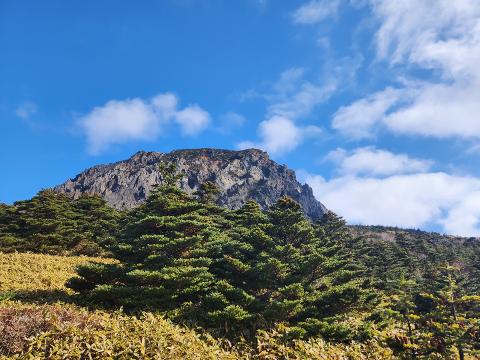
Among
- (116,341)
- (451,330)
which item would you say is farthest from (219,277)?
(451,330)

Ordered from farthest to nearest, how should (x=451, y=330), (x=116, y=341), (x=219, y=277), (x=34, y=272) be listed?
(x=34, y=272)
(x=219, y=277)
(x=451, y=330)
(x=116, y=341)

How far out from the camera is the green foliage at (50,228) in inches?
1478

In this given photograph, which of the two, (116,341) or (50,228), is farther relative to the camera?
(50,228)

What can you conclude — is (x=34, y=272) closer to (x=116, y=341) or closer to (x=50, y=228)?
(x=50, y=228)

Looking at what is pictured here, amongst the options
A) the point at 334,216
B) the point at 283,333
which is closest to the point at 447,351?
the point at 283,333

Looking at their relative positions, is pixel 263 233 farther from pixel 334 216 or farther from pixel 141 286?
pixel 334 216

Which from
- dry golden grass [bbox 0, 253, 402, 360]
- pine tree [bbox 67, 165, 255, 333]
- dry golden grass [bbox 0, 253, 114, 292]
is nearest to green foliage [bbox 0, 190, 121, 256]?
dry golden grass [bbox 0, 253, 114, 292]

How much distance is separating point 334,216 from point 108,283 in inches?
1528

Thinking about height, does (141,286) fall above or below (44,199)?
below

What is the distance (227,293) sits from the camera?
65.9ft

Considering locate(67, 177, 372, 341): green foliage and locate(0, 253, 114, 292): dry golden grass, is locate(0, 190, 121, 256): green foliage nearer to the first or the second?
locate(0, 253, 114, 292): dry golden grass

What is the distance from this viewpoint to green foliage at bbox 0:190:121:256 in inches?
1478

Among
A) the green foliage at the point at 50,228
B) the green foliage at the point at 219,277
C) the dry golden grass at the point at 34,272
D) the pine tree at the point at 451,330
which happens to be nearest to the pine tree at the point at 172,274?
the green foliage at the point at 219,277

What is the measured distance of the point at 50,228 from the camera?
39.0 meters
